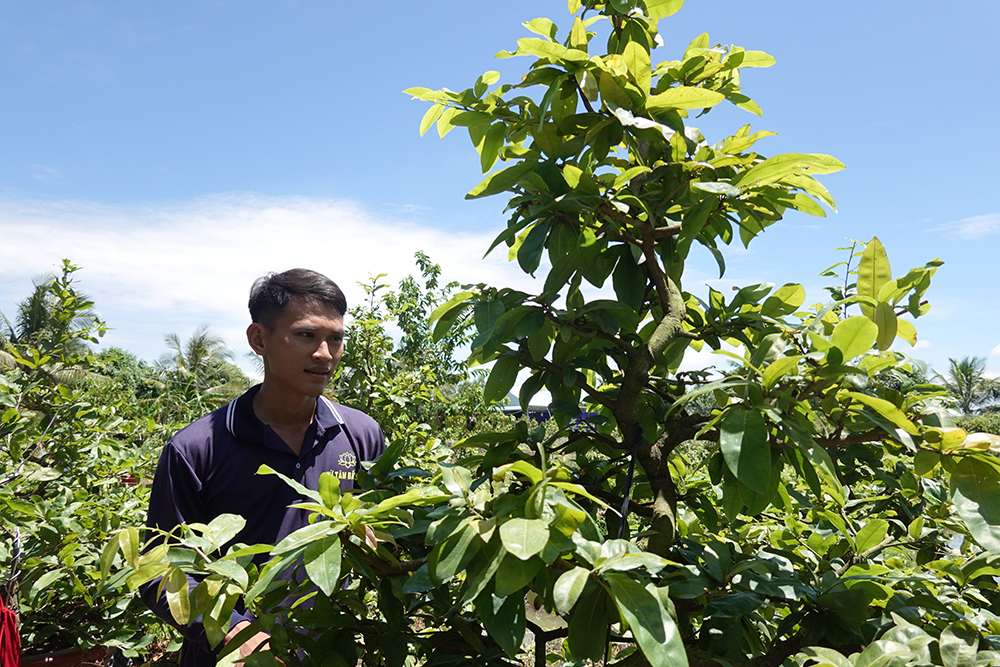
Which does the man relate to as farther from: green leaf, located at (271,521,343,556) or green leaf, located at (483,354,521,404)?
green leaf, located at (271,521,343,556)

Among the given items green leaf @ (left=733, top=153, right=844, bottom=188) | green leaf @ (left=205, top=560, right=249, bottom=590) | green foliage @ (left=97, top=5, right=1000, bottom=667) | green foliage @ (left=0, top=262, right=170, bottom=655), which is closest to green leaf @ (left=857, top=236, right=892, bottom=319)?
green foliage @ (left=97, top=5, right=1000, bottom=667)

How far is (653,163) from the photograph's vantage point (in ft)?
4.39

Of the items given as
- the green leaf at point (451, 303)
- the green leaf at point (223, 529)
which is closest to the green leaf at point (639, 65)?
the green leaf at point (451, 303)

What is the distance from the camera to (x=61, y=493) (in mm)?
3227

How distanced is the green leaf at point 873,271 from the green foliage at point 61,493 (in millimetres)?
2931

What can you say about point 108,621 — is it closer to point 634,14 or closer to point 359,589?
point 359,589

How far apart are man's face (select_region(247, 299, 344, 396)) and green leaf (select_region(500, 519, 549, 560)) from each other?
141 centimetres

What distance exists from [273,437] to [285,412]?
11 centimetres

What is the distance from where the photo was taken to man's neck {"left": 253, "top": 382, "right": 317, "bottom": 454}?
214 cm

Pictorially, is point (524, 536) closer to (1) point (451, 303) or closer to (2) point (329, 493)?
(2) point (329, 493)

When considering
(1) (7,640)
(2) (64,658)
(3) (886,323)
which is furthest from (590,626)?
(2) (64,658)

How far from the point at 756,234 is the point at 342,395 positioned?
14.9ft

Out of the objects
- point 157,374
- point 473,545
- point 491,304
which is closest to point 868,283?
point 491,304

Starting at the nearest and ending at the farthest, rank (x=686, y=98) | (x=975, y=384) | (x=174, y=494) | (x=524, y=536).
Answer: (x=524, y=536), (x=686, y=98), (x=174, y=494), (x=975, y=384)
